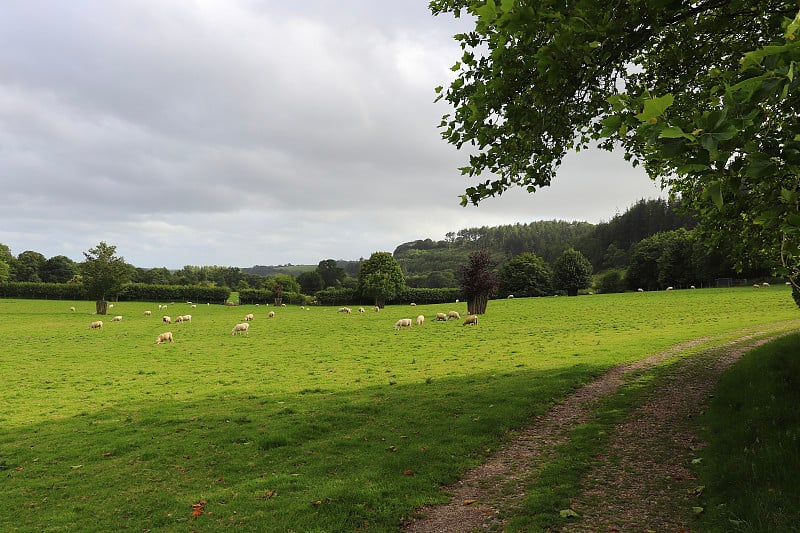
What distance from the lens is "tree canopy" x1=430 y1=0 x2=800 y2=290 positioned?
283 centimetres

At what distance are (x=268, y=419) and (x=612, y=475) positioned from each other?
8920 millimetres

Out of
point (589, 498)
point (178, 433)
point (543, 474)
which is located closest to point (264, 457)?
point (178, 433)

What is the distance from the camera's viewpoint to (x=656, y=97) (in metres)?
3.31

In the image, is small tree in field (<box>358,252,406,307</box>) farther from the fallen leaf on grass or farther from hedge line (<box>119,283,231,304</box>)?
the fallen leaf on grass

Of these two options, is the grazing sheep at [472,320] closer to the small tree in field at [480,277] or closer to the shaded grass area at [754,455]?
the small tree in field at [480,277]

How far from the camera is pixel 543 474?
7559mm

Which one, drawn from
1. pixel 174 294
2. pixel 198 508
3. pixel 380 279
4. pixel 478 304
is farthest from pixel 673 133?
pixel 174 294

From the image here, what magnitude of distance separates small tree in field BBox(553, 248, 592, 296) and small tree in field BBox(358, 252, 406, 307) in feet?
106

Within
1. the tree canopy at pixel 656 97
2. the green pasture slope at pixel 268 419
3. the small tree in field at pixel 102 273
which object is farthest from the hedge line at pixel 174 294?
the tree canopy at pixel 656 97

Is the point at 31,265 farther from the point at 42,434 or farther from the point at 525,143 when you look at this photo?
the point at 525,143

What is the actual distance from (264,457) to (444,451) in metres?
3.99

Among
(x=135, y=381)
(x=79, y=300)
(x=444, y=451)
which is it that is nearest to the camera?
(x=444, y=451)

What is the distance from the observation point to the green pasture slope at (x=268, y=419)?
7.07 metres

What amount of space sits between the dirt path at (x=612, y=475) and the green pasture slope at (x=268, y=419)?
51cm
